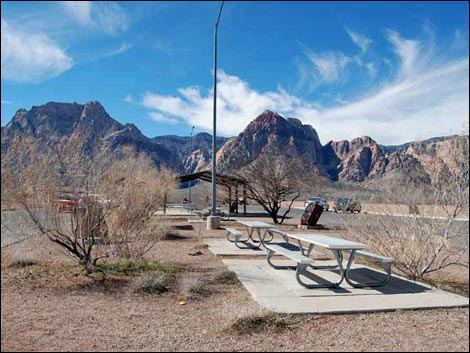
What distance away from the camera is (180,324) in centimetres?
518

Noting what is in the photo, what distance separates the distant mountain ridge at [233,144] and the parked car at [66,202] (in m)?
0.67

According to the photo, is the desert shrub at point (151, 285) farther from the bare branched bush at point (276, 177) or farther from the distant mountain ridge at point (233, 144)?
the bare branched bush at point (276, 177)

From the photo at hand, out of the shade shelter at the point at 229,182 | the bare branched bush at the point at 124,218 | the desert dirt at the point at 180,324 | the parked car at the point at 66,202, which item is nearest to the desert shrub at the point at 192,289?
the desert dirt at the point at 180,324

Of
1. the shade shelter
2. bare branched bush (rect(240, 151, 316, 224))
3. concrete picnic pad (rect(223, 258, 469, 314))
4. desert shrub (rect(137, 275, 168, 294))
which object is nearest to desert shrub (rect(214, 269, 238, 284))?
concrete picnic pad (rect(223, 258, 469, 314))

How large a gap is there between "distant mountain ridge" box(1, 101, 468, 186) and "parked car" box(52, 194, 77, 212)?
0.67m

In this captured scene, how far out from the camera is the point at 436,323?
5.32 m

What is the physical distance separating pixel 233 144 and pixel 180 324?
23.1m

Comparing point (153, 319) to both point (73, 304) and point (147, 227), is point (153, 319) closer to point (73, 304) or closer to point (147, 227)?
point (73, 304)

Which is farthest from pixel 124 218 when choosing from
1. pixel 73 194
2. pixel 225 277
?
pixel 225 277

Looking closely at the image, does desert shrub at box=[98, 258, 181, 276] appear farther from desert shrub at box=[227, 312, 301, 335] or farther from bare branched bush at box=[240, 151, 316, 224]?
bare branched bush at box=[240, 151, 316, 224]

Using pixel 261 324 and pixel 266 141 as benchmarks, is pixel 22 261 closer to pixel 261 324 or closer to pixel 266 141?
pixel 261 324

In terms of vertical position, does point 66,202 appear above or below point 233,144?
below

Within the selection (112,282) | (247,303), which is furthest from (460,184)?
(112,282)

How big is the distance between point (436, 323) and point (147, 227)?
657 centimetres
